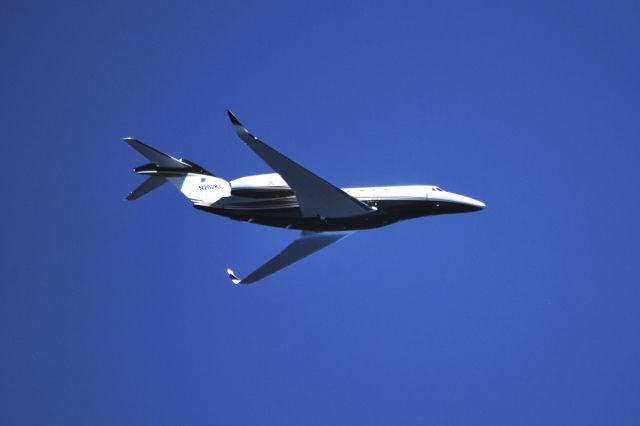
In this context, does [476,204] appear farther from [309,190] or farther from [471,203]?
[309,190]

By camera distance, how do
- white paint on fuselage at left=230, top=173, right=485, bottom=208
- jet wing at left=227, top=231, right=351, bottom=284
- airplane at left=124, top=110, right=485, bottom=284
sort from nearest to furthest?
1. airplane at left=124, top=110, right=485, bottom=284
2. white paint on fuselage at left=230, top=173, right=485, bottom=208
3. jet wing at left=227, top=231, right=351, bottom=284

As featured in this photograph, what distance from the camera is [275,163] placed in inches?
949

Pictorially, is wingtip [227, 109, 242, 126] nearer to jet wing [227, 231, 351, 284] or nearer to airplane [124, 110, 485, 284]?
airplane [124, 110, 485, 284]

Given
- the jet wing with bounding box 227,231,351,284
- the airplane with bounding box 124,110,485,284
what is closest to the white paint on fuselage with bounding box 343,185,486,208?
the airplane with bounding box 124,110,485,284

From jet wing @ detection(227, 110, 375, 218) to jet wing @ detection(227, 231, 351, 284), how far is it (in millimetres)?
2741

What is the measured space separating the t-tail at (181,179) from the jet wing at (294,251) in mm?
3242

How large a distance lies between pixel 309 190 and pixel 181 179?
6.60 m

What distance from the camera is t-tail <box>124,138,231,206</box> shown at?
28.9 metres

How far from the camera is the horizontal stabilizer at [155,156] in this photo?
2745 centimetres

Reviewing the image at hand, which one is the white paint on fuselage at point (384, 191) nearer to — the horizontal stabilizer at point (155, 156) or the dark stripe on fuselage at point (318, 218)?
the dark stripe on fuselage at point (318, 218)

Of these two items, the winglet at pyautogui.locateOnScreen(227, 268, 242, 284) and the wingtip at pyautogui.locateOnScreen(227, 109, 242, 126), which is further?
the winglet at pyautogui.locateOnScreen(227, 268, 242, 284)

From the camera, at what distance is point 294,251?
29609 mm

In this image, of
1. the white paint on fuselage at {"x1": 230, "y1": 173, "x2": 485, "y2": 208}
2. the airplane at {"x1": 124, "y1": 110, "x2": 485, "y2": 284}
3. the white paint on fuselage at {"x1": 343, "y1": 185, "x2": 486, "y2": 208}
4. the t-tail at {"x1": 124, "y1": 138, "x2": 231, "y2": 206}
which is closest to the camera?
the airplane at {"x1": 124, "y1": 110, "x2": 485, "y2": 284}

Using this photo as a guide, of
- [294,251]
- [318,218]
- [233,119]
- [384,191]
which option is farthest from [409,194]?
[233,119]
